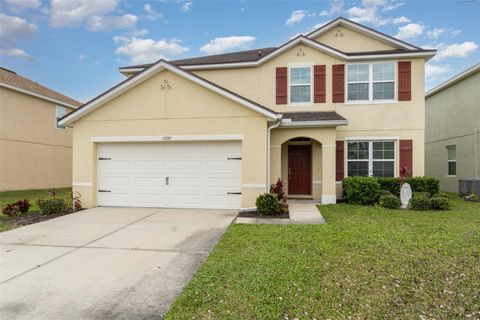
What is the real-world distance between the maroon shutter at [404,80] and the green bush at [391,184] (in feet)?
11.5

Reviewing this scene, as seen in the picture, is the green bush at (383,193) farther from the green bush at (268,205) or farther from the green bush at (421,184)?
the green bush at (268,205)

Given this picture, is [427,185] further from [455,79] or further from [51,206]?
[51,206]

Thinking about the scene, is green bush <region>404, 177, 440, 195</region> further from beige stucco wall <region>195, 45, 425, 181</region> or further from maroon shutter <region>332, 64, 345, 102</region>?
maroon shutter <region>332, 64, 345, 102</region>

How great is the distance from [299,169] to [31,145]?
1597cm

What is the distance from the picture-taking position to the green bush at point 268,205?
8594 mm

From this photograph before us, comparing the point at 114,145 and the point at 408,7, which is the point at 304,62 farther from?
the point at 114,145

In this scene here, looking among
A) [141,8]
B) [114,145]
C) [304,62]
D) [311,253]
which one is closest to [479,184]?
[304,62]

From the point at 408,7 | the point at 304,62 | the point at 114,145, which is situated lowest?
the point at 114,145

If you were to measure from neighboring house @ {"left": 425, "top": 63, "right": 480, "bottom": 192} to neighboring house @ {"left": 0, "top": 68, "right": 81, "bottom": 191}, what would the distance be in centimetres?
2410

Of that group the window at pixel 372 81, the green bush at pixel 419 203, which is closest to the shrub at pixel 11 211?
the window at pixel 372 81

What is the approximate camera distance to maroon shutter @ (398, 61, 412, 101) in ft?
38.8

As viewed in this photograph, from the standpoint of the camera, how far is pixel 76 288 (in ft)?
12.7

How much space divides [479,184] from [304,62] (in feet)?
30.8

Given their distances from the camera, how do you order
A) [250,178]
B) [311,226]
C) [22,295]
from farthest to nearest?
[250,178] < [311,226] < [22,295]
